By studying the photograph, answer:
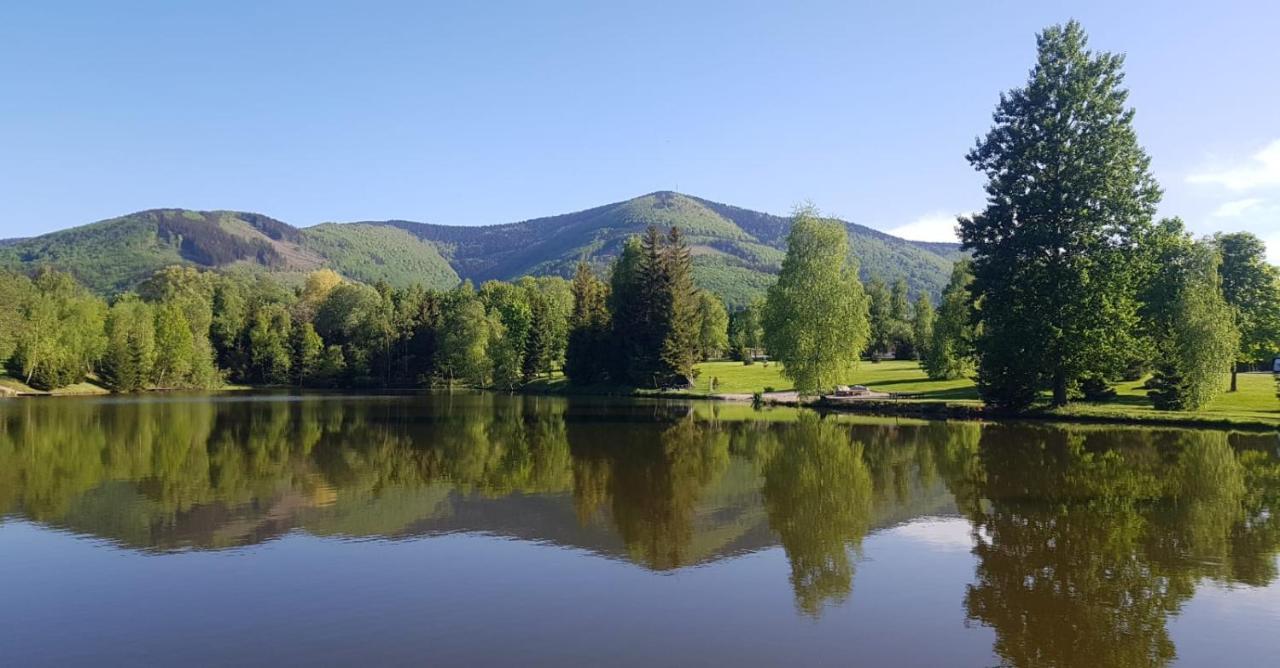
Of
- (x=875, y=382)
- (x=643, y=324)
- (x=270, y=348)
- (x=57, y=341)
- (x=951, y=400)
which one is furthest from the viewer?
(x=270, y=348)

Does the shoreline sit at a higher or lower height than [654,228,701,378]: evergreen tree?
lower

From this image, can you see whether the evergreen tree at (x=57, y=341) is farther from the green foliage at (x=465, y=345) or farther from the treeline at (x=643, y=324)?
the treeline at (x=643, y=324)

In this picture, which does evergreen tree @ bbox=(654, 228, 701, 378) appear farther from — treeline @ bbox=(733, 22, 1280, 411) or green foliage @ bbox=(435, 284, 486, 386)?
treeline @ bbox=(733, 22, 1280, 411)

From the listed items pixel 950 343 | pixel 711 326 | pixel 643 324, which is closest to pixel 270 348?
pixel 711 326

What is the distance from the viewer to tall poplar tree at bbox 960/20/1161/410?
4572 cm

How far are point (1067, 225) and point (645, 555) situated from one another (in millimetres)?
40353

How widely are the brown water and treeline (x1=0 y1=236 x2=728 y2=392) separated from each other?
5197cm

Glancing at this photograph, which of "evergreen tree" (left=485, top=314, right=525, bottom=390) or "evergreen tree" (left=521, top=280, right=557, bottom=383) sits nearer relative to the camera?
"evergreen tree" (left=485, top=314, right=525, bottom=390)

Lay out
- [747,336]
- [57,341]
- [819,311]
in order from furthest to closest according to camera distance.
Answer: [747,336] → [57,341] → [819,311]

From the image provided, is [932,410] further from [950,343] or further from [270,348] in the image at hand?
[270,348]

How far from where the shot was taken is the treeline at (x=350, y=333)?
8556 cm

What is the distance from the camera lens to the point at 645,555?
16844 mm

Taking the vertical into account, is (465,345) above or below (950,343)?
below

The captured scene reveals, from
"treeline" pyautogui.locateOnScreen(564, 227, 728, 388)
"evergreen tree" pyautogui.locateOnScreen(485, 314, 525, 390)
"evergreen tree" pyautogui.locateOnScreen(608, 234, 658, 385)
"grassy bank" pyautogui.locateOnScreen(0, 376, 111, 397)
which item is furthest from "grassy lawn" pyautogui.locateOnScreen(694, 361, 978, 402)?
"grassy bank" pyautogui.locateOnScreen(0, 376, 111, 397)
